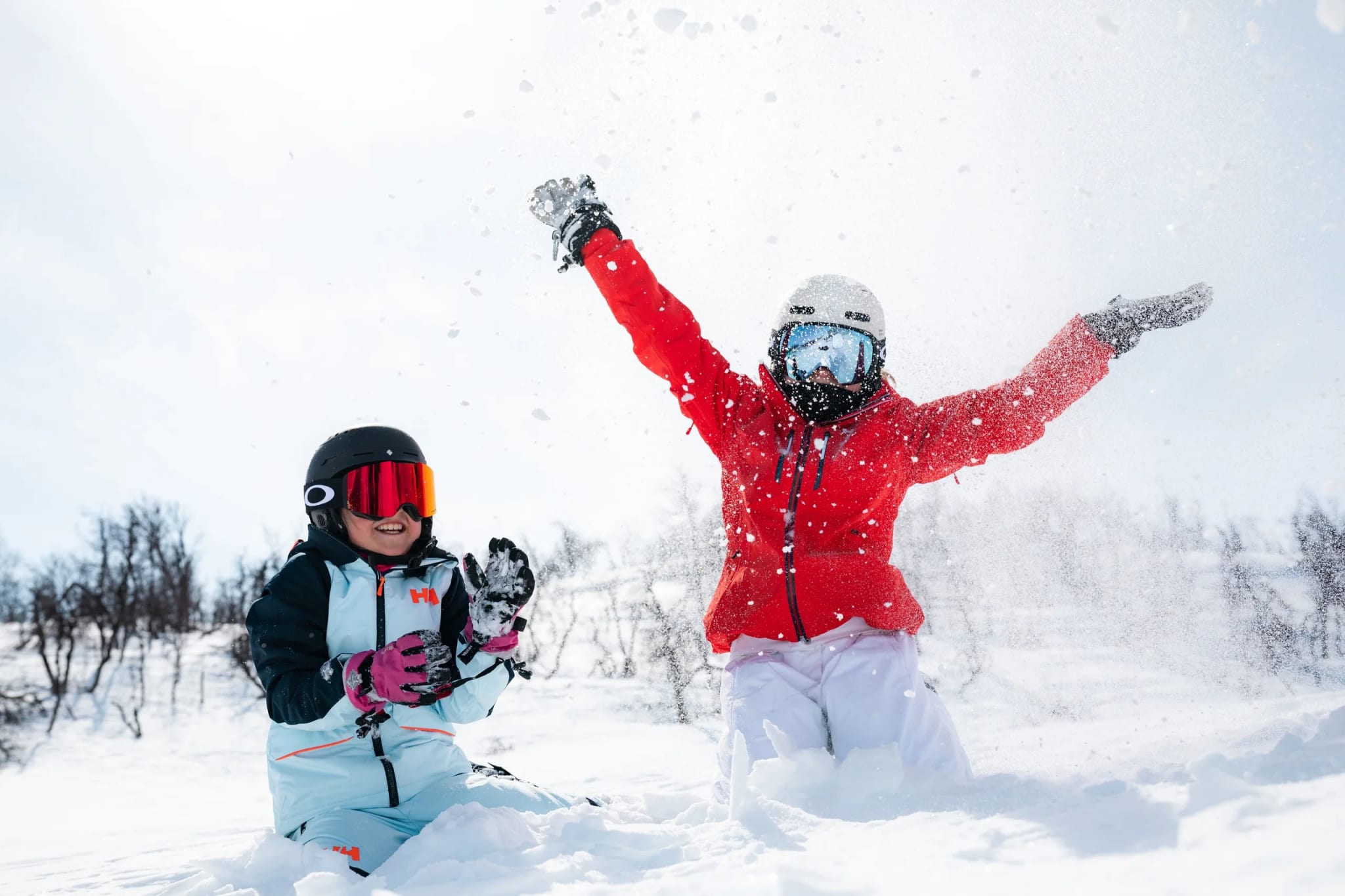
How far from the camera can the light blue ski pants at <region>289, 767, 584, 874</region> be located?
2.27 m

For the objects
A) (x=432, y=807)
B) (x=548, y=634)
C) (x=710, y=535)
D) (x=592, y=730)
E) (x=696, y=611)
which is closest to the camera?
(x=432, y=807)

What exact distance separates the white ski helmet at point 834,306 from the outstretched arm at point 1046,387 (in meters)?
0.49

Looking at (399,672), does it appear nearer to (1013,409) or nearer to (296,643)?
(296,643)

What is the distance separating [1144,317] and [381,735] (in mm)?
3331

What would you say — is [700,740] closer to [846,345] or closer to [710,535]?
[710,535]

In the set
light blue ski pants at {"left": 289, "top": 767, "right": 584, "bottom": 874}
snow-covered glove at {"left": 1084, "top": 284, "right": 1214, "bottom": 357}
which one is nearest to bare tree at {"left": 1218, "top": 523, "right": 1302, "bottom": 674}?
snow-covered glove at {"left": 1084, "top": 284, "right": 1214, "bottom": 357}

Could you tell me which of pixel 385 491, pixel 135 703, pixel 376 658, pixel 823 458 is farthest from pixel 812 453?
pixel 135 703

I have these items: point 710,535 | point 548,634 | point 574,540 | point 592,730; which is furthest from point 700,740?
point 548,634

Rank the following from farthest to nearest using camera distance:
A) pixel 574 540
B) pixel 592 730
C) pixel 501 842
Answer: pixel 574 540
pixel 592 730
pixel 501 842

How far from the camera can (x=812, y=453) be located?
10.3 ft

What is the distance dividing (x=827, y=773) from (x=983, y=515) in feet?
15.8

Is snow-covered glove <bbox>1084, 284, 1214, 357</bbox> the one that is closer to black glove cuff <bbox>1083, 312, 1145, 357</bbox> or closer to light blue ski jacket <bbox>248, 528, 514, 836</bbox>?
black glove cuff <bbox>1083, 312, 1145, 357</bbox>

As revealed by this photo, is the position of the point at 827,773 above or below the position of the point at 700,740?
above

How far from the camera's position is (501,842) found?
212cm
